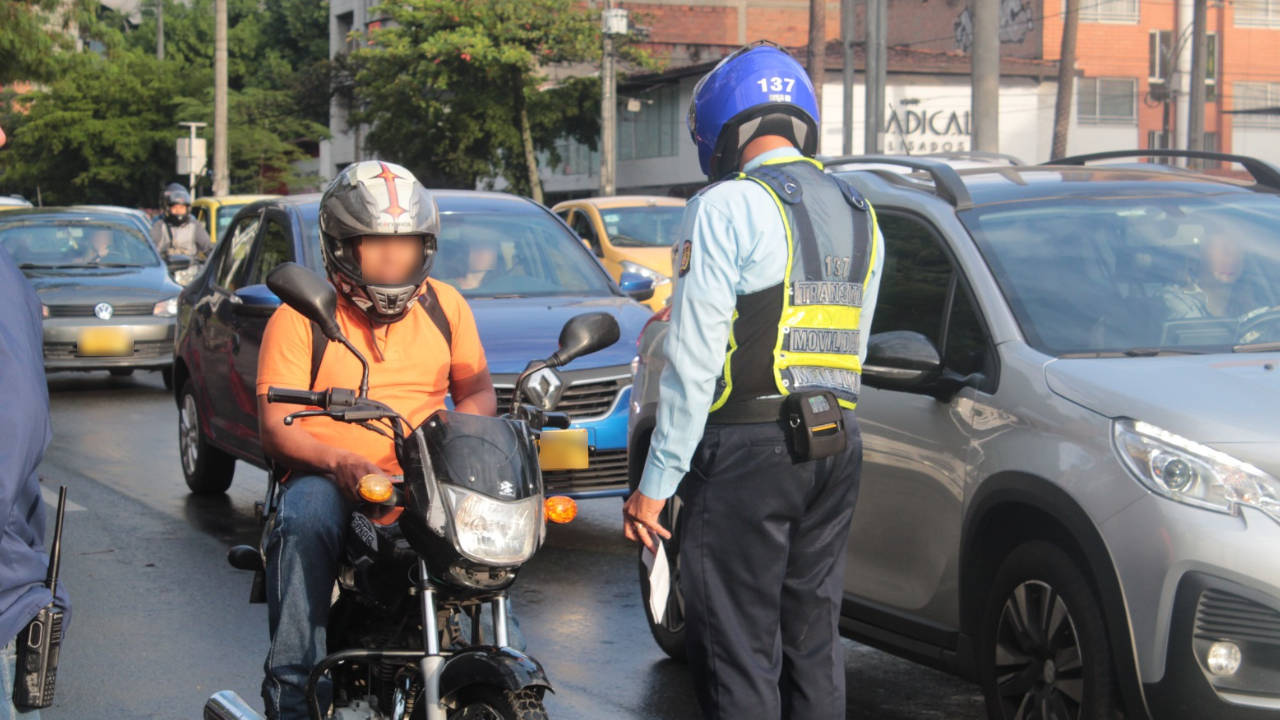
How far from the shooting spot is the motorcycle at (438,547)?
3.32 meters

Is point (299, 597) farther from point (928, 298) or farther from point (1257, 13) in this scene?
point (1257, 13)

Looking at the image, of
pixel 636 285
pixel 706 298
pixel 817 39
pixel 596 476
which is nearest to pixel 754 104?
pixel 706 298

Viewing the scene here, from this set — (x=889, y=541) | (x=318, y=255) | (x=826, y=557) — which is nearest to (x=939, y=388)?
(x=889, y=541)

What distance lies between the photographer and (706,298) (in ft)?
11.7

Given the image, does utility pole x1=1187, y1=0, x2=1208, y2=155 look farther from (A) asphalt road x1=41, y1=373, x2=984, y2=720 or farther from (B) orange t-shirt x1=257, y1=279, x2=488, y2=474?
(B) orange t-shirt x1=257, y1=279, x2=488, y2=474

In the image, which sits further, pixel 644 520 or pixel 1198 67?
pixel 1198 67

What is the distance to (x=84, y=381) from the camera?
58.6ft

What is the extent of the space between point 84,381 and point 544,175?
50334mm

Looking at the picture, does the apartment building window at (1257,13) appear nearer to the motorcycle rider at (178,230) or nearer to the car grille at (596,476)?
the motorcycle rider at (178,230)

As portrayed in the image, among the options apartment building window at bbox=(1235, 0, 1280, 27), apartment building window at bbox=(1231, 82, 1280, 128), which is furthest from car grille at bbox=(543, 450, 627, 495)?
apartment building window at bbox=(1235, 0, 1280, 27)

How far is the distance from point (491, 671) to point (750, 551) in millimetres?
699

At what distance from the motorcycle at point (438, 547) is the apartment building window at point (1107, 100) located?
198ft

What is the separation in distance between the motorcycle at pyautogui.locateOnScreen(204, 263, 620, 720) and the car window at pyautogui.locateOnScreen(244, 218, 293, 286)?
5431 millimetres

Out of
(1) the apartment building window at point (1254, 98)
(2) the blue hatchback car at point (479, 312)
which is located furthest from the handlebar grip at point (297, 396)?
(1) the apartment building window at point (1254, 98)
